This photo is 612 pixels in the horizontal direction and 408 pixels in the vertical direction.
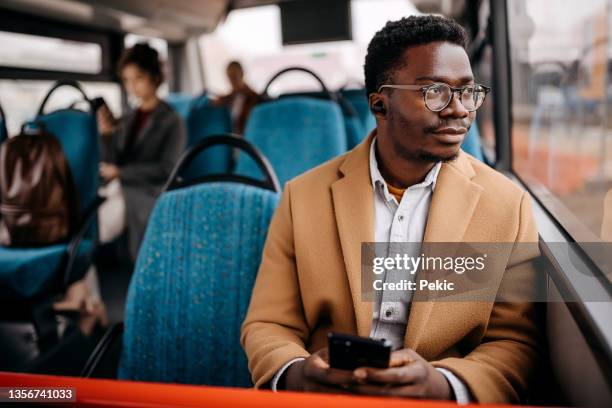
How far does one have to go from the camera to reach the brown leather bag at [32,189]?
227cm

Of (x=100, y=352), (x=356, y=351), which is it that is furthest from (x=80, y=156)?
(x=356, y=351)

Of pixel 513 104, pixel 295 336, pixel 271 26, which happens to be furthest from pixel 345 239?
pixel 271 26

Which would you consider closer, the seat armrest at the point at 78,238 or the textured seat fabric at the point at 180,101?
the seat armrest at the point at 78,238

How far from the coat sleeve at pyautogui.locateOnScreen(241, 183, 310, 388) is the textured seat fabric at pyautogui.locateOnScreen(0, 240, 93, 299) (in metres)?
1.56

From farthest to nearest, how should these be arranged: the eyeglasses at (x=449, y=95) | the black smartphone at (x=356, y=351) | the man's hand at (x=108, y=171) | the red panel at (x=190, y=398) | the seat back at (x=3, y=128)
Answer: the man's hand at (x=108, y=171)
the seat back at (x=3, y=128)
the eyeglasses at (x=449, y=95)
the black smartphone at (x=356, y=351)
the red panel at (x=190, y=398)

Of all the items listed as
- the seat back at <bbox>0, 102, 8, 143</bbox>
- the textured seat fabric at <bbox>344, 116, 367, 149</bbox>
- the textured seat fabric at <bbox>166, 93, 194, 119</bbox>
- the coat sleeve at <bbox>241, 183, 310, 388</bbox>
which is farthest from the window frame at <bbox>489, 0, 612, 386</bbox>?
the textured seat fabric at <bbox>166, 93, 194, 119</bbox>

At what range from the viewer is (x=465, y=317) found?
899 millimetres

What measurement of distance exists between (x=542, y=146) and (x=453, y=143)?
1.21 metres

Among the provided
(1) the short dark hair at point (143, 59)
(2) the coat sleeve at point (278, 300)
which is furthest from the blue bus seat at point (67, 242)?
(2) the coat sleeve at point (278, 300)

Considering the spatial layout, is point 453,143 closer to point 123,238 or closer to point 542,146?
point 542,146

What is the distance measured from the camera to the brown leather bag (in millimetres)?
2270

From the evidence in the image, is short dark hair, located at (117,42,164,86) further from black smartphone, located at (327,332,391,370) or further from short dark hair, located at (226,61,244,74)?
black smartphone, located at (327,332,391,370)

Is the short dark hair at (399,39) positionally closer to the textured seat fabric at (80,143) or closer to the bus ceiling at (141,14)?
the textured seat fabric at (80,143)

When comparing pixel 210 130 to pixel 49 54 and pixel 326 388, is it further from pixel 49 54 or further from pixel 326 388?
pixel 326 388
